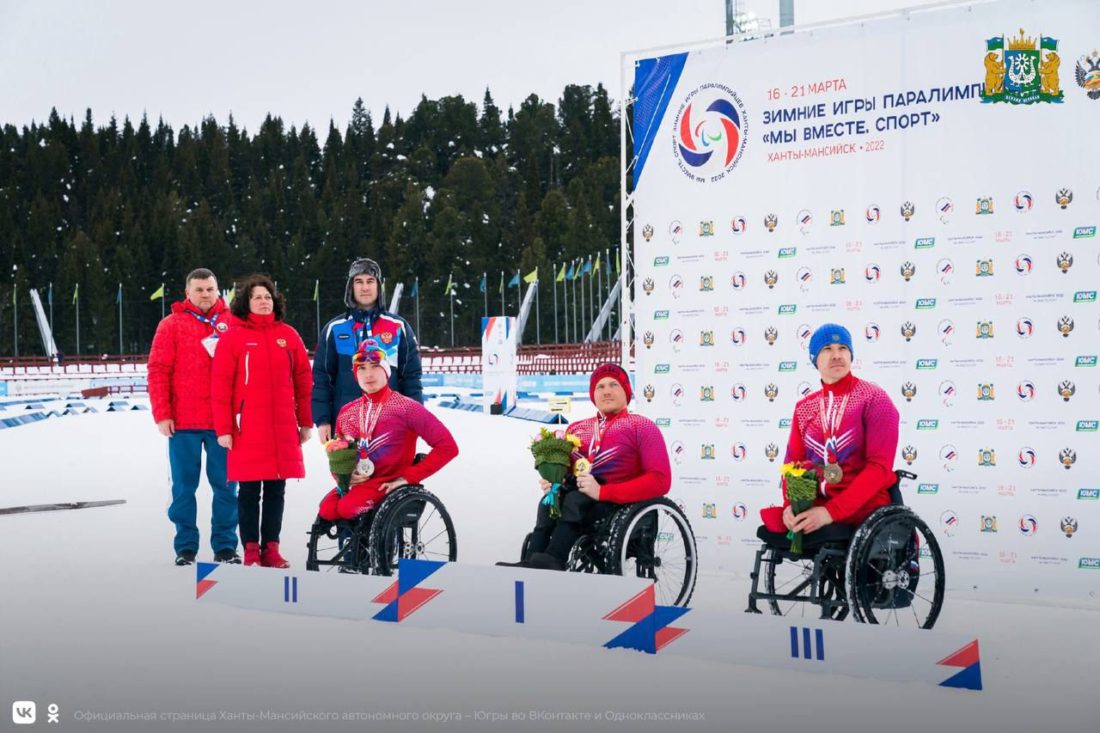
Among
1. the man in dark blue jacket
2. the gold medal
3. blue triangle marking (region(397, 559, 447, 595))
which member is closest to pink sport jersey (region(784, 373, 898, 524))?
blue triangle marking (region(397, 559, 447, 595))

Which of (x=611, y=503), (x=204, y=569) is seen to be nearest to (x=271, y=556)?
(x=204, y=569)

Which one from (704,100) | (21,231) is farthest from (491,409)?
(21,231)

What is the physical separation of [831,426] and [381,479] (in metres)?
2.03

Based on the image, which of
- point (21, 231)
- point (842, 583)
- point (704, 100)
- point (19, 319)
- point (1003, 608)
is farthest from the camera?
point (21, 231)

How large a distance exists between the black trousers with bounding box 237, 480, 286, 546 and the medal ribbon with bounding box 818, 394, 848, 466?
281 cm

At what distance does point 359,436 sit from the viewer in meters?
6.14

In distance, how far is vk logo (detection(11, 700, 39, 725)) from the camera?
3998 millimetres

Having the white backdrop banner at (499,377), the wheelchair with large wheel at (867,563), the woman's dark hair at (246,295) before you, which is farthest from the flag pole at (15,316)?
the wheelchair with large wheel at (867,563)

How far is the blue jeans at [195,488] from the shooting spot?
7141mm

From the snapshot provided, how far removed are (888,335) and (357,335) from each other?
2630 millimetres

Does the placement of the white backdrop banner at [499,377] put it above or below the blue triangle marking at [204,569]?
above

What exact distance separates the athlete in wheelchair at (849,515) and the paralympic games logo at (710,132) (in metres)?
2.02

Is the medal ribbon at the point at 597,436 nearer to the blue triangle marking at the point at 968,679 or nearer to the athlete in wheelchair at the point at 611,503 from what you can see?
the athlete in wheelchair at the point at 611,503

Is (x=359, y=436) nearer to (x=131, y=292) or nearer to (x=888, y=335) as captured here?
(x=888, y=335)
